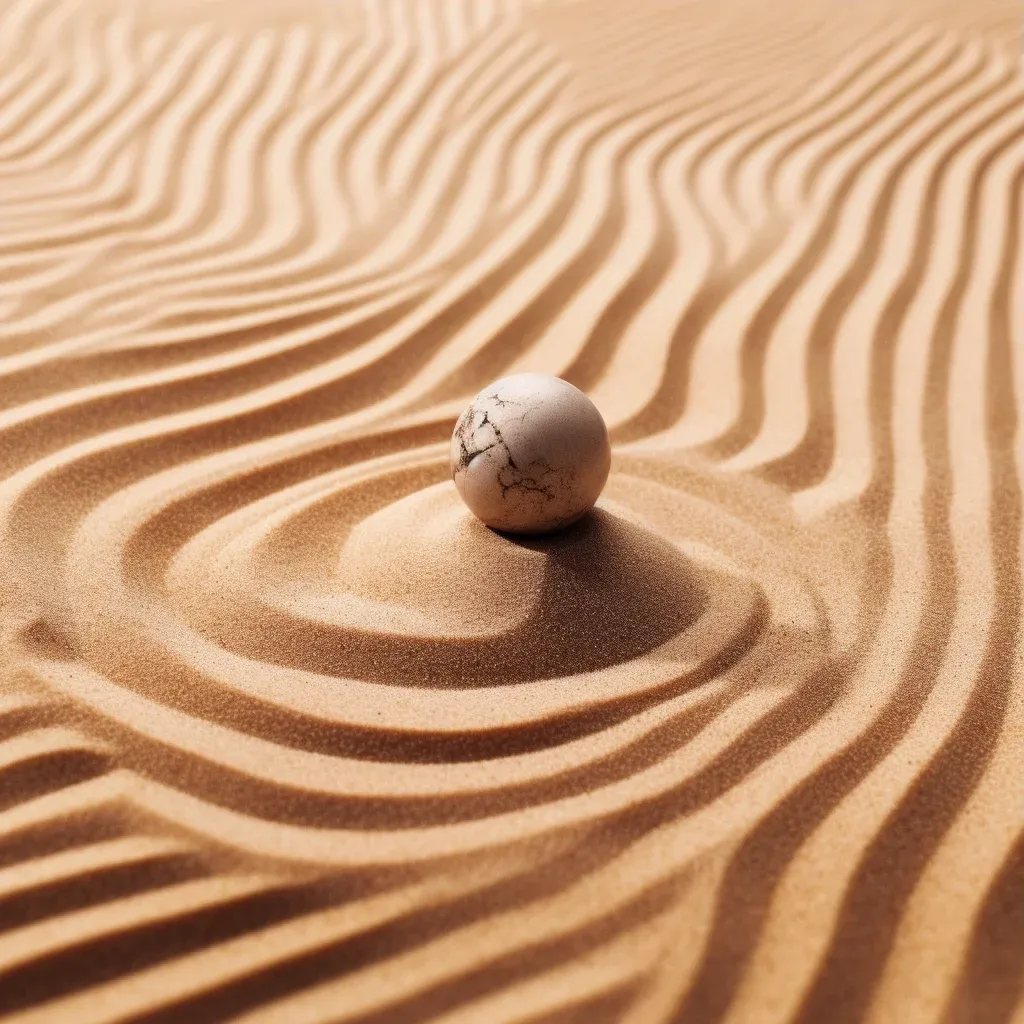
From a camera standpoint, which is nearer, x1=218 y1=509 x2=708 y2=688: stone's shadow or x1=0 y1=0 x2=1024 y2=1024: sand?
x1=0 y1=0 x2=1024 y2=1024: sand

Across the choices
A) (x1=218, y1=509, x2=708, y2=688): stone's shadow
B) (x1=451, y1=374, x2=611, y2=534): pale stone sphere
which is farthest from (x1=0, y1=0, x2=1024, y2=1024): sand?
(x1=451, y1=374, x2=611, y2=534): pale stone sphere

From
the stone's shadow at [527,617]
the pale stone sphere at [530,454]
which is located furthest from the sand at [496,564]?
the pale stone sphere at [530,454]

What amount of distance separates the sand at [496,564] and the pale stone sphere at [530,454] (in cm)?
12

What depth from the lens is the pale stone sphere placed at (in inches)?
91.7

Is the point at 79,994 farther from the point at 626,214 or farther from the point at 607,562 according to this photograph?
the point at 626,214

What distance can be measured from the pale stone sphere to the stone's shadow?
94mm

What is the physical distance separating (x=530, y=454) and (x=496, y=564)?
28 cm

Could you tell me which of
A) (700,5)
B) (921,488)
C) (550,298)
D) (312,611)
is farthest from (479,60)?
(312,611)

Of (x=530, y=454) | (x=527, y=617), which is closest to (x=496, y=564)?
(x=527, y=617)

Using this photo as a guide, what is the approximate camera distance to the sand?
5.93 ft

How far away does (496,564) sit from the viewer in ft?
7.93

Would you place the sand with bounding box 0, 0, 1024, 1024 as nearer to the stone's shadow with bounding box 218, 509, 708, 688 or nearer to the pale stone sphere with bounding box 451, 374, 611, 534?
the stone's shadow with bounding box 218, 509, 708, 688

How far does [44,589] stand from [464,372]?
1.57 meters

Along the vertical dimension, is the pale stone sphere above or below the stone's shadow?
above
